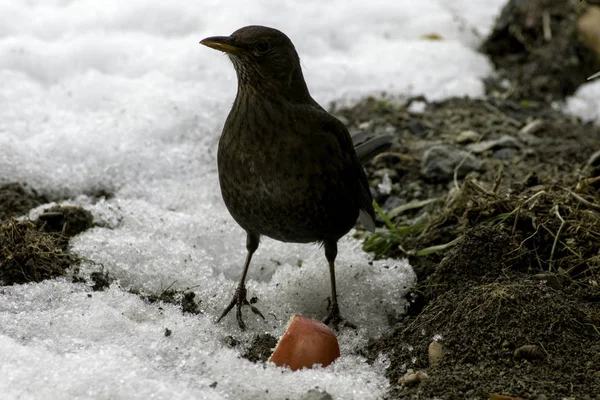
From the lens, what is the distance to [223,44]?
12.0 feet

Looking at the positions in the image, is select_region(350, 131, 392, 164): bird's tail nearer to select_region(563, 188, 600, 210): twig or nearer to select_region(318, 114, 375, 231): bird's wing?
select_region(318, 114, 375, 231): bird's wing

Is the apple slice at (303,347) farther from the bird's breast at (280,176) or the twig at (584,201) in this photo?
the twig at (584,201)

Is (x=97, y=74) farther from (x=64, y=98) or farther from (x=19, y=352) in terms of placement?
(x=19, y=352)

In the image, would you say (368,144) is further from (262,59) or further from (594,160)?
(594,160)

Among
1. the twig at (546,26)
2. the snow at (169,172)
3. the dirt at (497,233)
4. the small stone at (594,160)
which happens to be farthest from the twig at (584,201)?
the twig at (546,26)

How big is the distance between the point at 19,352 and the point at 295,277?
5.08ft

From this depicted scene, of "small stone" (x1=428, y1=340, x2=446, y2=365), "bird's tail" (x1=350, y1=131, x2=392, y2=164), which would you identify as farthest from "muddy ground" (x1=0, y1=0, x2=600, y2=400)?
"bird's tail" (x1=350, y1=131, x2=392, y2=164)

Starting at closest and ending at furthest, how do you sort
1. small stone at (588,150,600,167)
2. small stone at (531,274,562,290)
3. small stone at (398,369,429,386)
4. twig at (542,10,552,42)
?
small stone at (398,369,429,386) < small stone at (531,274,562,290) < small stone at (588,150,600,167) < twig at (542,10,552,42)

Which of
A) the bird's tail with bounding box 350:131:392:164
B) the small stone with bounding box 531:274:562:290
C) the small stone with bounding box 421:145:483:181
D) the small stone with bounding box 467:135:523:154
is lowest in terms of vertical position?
the small stone with bounding box 531:274:562:290

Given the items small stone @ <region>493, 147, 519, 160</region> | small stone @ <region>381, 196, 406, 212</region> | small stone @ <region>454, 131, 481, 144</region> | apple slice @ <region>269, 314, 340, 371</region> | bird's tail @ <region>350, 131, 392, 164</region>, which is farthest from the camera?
small stone @ <region>454, 131, 481, 144</region>

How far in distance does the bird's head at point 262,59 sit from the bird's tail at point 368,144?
870mm

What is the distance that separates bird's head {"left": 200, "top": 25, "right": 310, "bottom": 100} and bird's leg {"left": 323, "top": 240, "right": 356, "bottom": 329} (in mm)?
775

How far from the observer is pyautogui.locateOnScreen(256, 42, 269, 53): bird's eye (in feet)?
12.3

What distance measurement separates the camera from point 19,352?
9.66 ft
